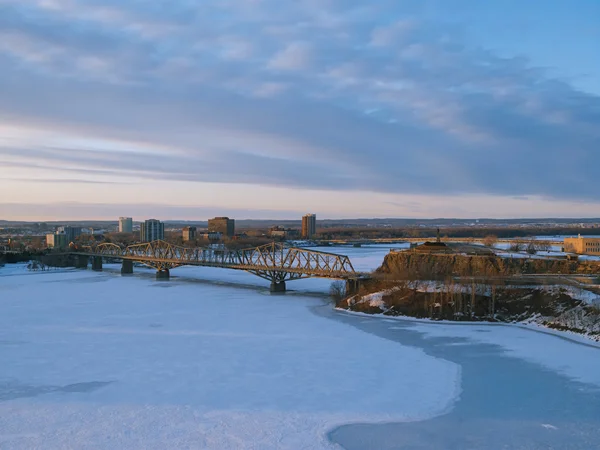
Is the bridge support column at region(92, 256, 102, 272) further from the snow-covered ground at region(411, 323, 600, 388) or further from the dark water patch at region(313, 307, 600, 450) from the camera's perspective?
the dark water patch at region(313, 307, 600, 450)

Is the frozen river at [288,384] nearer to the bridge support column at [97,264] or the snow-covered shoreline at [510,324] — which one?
the snow-covered shoreline at [510,324]

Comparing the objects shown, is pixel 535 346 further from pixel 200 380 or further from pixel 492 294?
pixel 200 380

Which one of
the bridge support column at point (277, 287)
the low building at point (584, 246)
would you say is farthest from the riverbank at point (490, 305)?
A: the low building at point (584, 246)

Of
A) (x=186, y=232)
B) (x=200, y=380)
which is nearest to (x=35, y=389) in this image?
(x=200, y=380)

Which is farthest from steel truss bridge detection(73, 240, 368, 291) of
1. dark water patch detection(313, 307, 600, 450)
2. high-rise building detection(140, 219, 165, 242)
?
high-rise building detection(140, 219, 165, 242)

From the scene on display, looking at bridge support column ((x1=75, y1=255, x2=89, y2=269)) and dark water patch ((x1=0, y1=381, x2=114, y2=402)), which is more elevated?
bridge support column ((x1=75, y1=255, x2=89, y2=269))

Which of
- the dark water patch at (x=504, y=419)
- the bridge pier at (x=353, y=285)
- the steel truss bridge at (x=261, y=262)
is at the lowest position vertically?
the dark water patch at (x=504, y=419)

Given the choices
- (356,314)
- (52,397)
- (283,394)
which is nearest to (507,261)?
(356,314)
